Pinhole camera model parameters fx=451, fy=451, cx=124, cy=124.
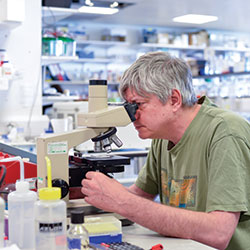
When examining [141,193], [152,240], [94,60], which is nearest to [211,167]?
[152,240]

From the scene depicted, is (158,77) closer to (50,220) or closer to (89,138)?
(89,138)

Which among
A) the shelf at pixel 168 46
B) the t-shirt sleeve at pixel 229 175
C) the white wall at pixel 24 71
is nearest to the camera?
the t-shirt sleeve at pixel 229 175

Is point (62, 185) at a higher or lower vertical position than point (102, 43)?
lower

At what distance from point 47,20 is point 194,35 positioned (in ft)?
12.0

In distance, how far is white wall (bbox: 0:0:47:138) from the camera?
15.2 feet

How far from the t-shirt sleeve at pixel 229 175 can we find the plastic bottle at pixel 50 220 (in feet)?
1.72

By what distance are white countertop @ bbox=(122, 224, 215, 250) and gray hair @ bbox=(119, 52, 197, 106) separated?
1.42 ft

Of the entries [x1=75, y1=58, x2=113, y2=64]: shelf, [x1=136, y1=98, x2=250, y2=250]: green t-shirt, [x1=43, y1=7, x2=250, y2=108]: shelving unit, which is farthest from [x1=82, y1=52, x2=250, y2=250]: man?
[x1=75, y1=58, x2=113, y2=64]: shelf

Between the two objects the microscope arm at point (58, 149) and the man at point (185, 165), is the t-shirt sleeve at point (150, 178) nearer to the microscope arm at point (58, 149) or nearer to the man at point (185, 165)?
the man at point (185, 165)

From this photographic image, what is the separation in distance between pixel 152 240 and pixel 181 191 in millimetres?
285

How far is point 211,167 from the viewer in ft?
→ 4.67

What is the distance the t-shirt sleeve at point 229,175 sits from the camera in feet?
4.42

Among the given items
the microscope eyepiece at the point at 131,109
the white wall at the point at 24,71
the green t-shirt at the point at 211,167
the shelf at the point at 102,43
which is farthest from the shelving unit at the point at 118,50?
the microscope eyepiece at the point at 131,109

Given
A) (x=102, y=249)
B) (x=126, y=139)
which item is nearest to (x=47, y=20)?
(x=126, y=139)
